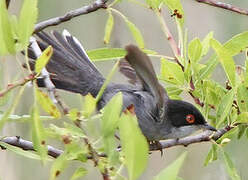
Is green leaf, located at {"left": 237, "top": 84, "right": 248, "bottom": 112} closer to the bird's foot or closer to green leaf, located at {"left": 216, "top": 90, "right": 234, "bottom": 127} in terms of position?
green leaf, located at {"left": 216, "top": 90, "right": 234, "bottom": 127}

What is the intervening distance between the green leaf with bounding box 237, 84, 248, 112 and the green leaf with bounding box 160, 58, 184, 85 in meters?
0.24

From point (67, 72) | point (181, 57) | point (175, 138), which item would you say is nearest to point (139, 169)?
point (181, 57)

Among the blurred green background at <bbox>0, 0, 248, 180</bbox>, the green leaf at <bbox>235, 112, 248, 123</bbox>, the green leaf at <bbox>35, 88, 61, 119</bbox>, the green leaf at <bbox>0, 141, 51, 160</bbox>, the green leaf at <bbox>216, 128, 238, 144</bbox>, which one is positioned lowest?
the blurred green background at <bbox>0, 0, 248, 180</bbox>

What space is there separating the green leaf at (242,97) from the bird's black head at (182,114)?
1.51ft

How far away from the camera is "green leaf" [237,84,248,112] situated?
8.03 ft

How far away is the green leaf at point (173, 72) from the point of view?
2.54m

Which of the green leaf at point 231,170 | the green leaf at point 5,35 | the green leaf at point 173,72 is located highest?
the green leaf at point 5,35

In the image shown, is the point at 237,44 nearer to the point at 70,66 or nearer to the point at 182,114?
the point at 182,114

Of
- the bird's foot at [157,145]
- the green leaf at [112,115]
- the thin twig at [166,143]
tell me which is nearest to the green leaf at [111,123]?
the green leaf at [112,115]

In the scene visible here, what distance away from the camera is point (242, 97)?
245 centimetres

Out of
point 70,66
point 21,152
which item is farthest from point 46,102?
point 70,66

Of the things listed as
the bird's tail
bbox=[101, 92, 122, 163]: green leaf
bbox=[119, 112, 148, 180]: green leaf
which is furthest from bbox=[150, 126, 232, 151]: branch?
bbox=[119, 112, 148, 180]: green leaf

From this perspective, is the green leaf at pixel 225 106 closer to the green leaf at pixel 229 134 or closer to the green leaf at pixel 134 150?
the green leaf at pixel 229 134

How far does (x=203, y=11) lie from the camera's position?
5.42 m
